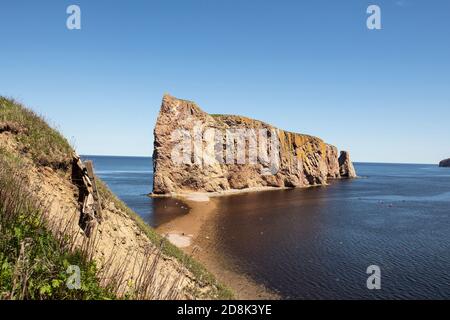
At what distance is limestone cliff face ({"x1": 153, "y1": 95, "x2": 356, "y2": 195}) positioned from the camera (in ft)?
259

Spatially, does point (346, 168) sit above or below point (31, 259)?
below

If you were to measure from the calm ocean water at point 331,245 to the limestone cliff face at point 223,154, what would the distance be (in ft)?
45.4

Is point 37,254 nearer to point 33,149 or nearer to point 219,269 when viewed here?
point 33,149

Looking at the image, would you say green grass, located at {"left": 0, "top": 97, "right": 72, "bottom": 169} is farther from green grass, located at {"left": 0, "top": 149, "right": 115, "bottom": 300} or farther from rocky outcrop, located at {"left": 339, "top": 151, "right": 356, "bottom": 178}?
rocky outcrop, located at {"left": 339, "top": 151, "right": 356, "bottom": 178}

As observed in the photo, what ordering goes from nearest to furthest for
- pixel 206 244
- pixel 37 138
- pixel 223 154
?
pixel 37 138 < pixel 206 244 < pixel 223 154

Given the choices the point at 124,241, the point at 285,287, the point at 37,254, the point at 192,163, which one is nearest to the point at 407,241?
the point at 285,287

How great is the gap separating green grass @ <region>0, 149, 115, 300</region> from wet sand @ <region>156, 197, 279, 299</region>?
6.44 meters

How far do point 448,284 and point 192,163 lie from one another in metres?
61.8

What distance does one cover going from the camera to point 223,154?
89.8 metres

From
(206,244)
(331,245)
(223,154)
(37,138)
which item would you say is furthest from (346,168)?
(37,138)

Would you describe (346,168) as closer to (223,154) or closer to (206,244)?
(223,154)

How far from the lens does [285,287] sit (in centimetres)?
2506

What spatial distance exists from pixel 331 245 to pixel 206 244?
15431 mm

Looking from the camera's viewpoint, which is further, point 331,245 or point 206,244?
point 331,245
